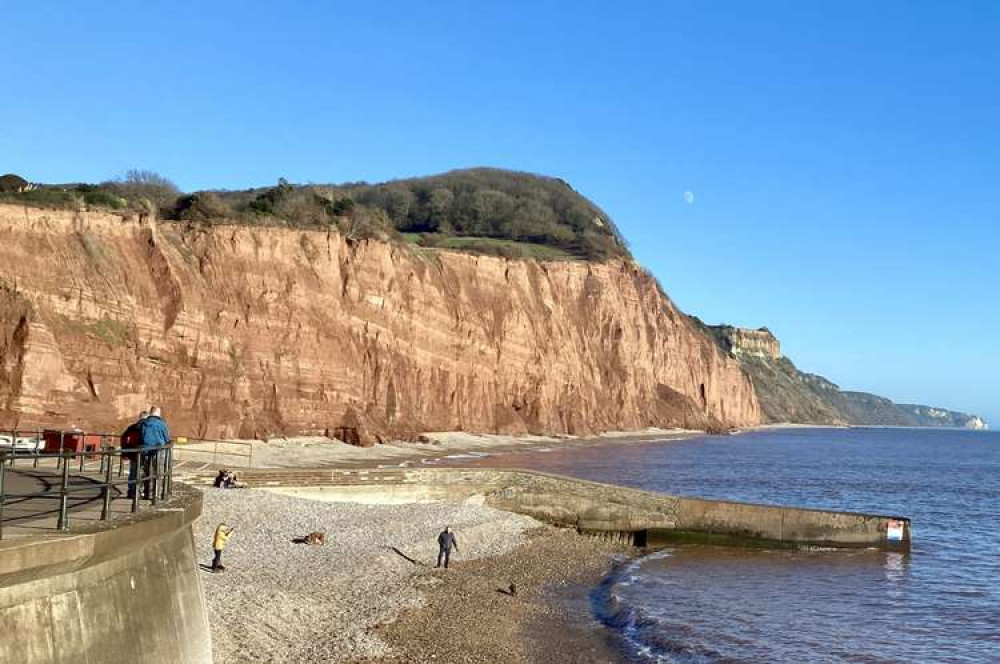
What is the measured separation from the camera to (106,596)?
332 inches

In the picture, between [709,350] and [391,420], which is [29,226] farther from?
[709,350]

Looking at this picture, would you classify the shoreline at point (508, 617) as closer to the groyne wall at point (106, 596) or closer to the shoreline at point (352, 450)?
the groyne wall at point (106, 596)

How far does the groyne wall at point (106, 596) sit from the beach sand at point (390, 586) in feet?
13.0

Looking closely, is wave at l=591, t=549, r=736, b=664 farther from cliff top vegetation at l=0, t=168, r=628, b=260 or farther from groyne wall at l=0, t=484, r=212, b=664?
cliff top vegetation at l=0, t=168, r=628, b=260

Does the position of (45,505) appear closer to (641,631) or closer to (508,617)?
(508,617)

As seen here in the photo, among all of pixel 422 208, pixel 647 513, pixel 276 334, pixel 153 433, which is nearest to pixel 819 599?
pixel 647 513

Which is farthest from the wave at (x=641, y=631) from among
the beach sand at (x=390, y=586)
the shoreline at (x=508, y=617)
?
the beach sand at (x=390, y=586)

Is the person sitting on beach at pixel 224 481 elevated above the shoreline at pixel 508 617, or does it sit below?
above

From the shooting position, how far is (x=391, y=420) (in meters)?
65.4

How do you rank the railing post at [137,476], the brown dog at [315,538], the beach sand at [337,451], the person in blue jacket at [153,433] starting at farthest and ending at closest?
the beach sand at [337,451]
the brown dog at [315,538]
the person in blue jacket at [153,433]
the railing post at [137,476]

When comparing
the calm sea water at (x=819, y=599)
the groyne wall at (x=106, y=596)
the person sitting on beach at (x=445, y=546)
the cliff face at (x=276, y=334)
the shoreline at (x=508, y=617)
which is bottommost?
the calm sea water at (x=819, y=599)

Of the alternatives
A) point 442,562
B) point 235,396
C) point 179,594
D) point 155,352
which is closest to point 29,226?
point 155,352

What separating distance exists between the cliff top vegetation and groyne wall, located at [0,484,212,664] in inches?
1589

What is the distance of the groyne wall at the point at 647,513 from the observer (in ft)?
111
